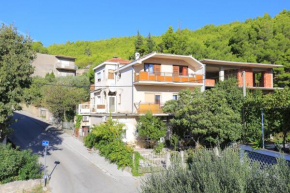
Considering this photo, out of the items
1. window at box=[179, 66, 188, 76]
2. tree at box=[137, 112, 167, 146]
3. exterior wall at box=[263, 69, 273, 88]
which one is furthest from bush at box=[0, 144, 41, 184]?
exterior wall at box=[263, 69, 273, 88]

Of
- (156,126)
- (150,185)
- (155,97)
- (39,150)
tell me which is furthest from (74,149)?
(150,185)

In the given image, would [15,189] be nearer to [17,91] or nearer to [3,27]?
[17,91]

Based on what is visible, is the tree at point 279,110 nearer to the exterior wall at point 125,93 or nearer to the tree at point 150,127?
the tree at point 150,127

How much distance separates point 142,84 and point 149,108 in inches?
114

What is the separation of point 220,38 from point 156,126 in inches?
1264

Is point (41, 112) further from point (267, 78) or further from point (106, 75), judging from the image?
point (267, 78)

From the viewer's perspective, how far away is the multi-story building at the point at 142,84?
23.4 m

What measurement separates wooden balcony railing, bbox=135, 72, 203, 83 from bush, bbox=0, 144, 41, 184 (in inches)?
481

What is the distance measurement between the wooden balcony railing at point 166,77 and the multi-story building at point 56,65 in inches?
1638

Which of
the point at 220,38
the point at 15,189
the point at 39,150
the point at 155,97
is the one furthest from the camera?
the point at 220,38

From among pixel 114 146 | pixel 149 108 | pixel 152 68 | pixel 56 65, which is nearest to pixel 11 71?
pixel 114 146

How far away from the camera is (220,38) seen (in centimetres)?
4700

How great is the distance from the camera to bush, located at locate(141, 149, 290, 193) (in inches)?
159

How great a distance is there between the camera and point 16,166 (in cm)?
1366
